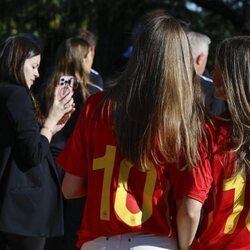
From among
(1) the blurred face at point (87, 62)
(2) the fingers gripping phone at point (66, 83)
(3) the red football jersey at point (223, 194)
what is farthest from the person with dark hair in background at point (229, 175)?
(1) the blurred face at point (87, 62)

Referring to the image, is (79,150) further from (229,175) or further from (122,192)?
(229,175)

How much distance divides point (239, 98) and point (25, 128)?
1449 mm

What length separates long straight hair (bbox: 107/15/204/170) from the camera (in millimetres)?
2766

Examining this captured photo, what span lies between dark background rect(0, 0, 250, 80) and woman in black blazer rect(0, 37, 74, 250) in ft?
19.7

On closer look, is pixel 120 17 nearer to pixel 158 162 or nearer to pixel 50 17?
pixel 50 17

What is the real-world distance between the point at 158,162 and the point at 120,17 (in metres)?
8.99

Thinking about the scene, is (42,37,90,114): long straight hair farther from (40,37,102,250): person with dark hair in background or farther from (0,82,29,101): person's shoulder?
(0,82,29,101): person's shoulder

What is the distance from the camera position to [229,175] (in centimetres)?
280

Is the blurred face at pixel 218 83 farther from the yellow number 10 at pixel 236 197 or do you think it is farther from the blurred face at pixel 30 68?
the blurred face at pixel 30 68

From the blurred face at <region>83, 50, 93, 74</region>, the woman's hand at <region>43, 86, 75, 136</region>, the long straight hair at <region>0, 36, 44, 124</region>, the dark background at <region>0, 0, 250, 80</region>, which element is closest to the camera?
the woman's hand at <region>43, 86, 75, 136</region>

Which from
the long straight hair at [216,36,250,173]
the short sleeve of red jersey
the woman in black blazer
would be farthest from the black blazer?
the long straight hair at [216,36,250,173]

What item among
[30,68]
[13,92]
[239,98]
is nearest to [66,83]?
[30,68]

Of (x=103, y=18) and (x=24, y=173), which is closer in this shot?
(x=24, y=173)

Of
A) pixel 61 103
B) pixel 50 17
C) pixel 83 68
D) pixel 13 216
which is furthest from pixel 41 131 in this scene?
pixel 50 17
